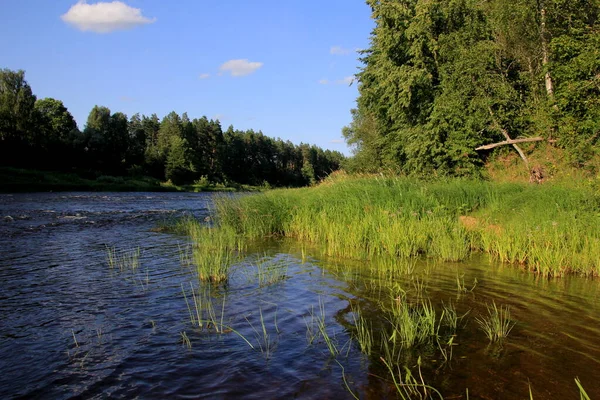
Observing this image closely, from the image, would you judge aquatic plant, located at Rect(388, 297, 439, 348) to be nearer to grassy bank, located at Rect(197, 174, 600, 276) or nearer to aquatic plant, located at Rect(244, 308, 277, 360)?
aquatic plant, located at Rect(244, 308, 277, 360)

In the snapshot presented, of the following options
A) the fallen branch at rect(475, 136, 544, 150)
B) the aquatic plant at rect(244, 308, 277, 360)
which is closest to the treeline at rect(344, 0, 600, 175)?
the fallen branch at rect(475, 136, 544, 150)

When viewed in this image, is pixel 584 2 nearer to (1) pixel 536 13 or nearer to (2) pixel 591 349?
(1) pixel 536 13

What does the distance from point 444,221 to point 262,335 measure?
24.0 ft

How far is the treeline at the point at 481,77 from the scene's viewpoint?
17.5 m

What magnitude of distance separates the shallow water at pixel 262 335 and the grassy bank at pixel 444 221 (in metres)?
0.67

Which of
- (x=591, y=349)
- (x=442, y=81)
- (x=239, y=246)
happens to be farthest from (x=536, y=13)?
(x=591, y=349)

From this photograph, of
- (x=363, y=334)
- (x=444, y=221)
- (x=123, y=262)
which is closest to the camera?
(x=363, y=334)

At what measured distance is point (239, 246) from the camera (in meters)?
11.3

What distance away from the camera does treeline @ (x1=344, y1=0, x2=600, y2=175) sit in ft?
57.3

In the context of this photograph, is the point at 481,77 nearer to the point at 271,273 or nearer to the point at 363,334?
the point at 271,273

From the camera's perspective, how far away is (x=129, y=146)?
80062 millimetres

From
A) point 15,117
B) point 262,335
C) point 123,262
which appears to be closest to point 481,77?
point 123,262

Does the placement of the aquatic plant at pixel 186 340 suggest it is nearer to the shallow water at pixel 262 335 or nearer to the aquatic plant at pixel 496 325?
the shallow water at pixel 262 335

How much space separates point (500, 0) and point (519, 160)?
8051 millimetres
